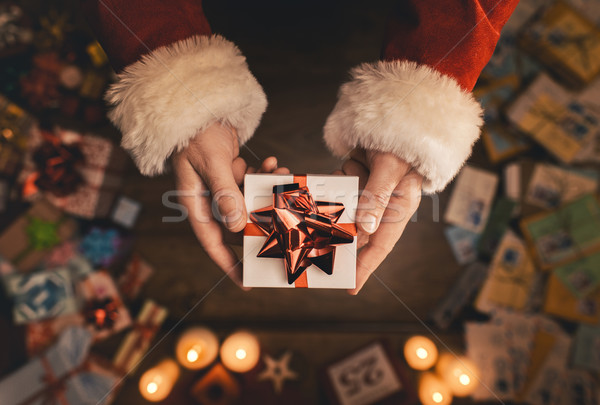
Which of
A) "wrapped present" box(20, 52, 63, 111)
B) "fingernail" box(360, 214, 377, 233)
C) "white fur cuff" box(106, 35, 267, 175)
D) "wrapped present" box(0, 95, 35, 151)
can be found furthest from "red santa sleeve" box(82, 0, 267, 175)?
"wrapped present" box(0, 95, 35, 151)

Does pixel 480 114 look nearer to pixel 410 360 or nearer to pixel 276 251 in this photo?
pixel 276 251

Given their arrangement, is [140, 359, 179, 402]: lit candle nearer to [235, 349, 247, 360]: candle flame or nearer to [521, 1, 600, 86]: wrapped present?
[235, 349, 247, 360]: candle flame

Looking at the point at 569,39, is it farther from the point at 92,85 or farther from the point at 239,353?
the point at 92,85

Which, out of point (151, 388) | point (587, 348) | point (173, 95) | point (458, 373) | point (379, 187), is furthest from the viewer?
point (587, 348)

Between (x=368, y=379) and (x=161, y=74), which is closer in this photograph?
(x=161, y=74)

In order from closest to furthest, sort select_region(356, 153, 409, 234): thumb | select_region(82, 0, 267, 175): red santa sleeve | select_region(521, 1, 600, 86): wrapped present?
select_region(82, 0, 267, 175): red santa sleeve, select_region(356, 153, 409, 234): thumb, select_region(521, 1, 600, 86): wrapped present

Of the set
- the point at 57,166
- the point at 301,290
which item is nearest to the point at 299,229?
the point at 301,290
